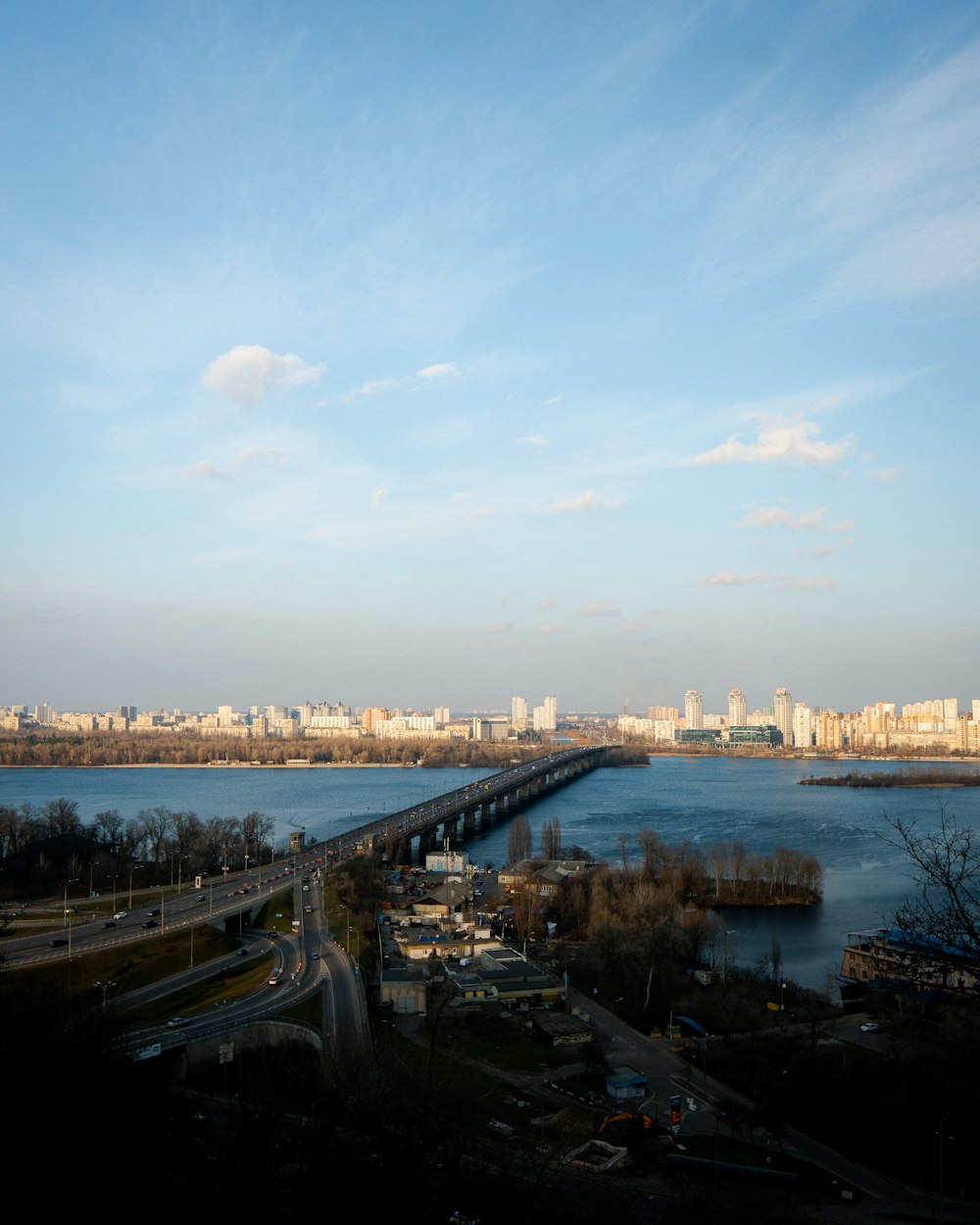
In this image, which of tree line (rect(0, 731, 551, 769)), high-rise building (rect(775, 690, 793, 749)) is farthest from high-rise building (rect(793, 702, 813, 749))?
tree line (rect(0, 731, 551, 769))

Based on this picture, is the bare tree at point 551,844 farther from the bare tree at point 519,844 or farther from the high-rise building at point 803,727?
the high-rise building at point 803,727

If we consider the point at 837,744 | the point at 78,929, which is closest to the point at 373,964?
the point at 78,929

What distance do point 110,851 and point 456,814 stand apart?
691cm

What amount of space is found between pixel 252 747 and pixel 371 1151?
35.7m

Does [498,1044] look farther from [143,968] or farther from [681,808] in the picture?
[681,808]

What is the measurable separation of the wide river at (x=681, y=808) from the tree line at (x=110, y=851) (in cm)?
291

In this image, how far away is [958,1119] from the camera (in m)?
4.64

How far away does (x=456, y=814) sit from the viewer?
58.5 feet

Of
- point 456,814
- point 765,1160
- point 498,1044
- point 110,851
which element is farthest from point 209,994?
point 456,814

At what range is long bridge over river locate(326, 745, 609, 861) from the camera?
14172 millimetres

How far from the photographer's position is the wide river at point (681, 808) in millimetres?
10203

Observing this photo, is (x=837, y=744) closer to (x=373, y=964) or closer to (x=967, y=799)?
(x=967, y=799)

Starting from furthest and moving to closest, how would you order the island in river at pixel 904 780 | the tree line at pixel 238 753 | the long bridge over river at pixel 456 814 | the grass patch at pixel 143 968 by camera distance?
the tree line at pixel 238 753 < the island in river at pixel 904 780 < the long bridge over river at pixel 456 814 < the grass patch at pixel 143 968

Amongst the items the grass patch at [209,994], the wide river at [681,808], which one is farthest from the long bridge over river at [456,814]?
the grass patch at [209,994]
